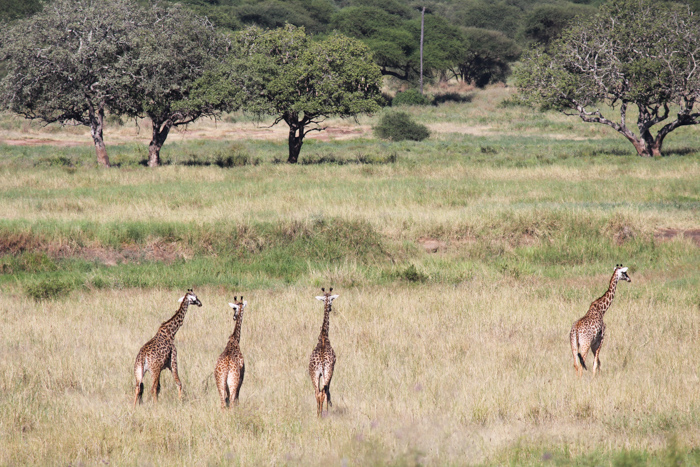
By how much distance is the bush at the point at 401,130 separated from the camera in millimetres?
50438

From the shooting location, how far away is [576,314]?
11773 mm

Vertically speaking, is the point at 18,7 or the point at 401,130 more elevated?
the point at 18,7

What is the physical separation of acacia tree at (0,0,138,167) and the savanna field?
136 inches

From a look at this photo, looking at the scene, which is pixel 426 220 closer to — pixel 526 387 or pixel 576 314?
pixel 576 314

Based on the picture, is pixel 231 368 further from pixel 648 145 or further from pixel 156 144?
pixel 648 145

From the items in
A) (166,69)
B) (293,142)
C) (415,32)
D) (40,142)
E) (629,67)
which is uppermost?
(415,32)

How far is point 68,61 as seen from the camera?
98.7 ft

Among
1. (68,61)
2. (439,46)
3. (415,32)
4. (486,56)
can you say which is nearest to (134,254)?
(68,61)

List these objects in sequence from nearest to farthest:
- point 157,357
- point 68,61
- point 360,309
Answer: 1. point 157,357
2. point 360,309
3. point 68,61

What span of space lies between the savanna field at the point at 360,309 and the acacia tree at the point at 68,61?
11.3ft

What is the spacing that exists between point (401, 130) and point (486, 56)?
41.2 metres

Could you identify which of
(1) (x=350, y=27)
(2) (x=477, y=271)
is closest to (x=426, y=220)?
(2) (x=477, y=271)

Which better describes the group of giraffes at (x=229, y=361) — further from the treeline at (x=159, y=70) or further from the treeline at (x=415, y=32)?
the treeline at (x=415, y=32)

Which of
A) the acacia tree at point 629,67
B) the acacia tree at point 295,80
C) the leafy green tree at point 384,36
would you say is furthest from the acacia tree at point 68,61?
the leafy green tree at point 384,36
